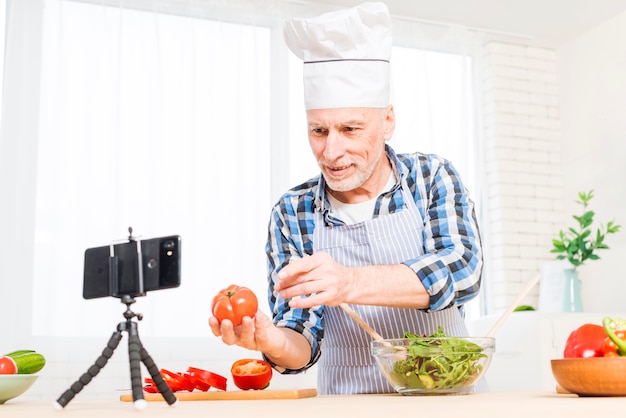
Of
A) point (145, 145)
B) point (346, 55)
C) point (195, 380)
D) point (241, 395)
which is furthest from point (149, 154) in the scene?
point (241, 395)

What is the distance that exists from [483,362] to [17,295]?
122 inches

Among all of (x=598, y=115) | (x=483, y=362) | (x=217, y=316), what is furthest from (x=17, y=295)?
(x=598, y=115)

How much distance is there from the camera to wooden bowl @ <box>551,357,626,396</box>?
1382mm

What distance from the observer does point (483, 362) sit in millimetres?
1568

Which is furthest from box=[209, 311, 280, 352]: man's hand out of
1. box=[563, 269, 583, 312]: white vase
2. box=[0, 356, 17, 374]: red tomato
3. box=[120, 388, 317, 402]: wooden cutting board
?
box=[563, 269, 583, 312]: white vase

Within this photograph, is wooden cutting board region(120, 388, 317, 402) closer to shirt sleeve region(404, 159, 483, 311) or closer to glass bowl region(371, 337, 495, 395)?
glass bowl region(371, 337, 495, 395)

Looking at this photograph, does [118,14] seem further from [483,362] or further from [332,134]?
[483,362]

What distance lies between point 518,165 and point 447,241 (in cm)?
347

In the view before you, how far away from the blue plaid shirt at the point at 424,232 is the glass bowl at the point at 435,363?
0.32 meters

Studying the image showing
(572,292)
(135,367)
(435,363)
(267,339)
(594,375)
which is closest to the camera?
(135,367)

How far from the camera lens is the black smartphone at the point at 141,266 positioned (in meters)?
1.19

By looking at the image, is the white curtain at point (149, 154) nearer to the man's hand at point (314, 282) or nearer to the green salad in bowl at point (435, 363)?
the man's hand at point (314, 282)

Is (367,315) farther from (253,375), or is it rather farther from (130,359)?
(130,359)

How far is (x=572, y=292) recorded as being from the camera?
471cm
